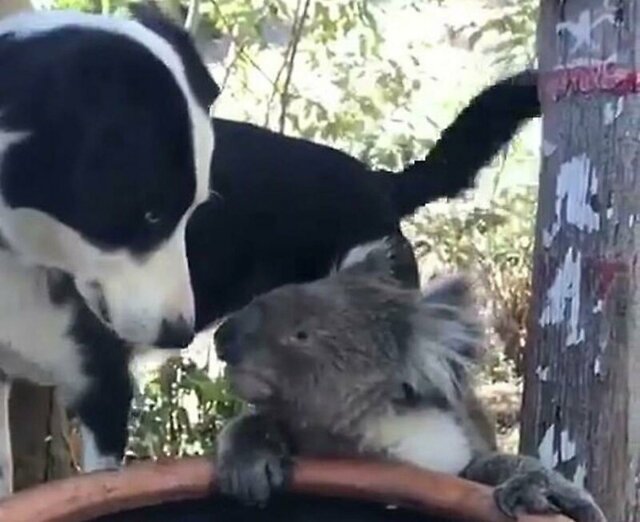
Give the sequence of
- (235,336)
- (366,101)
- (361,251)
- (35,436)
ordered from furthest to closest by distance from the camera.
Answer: (366,101) → (35,436) → (361,251) → (235,336)

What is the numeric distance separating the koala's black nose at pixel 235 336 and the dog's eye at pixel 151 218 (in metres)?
0.14

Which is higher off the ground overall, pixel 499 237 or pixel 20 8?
pixel 20 8

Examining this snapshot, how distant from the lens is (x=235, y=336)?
1.63 m

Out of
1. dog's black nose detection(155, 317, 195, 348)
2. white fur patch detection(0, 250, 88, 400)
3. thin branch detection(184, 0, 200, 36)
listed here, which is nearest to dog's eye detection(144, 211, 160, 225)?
dog's black nose detection(155, 317, 195, 348)

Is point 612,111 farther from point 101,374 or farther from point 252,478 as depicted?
point 101,374

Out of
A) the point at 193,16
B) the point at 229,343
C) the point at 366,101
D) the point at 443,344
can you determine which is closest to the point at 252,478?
the point at 229,343

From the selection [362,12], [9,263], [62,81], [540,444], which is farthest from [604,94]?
[362,12]

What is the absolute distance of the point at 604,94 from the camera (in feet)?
5.59

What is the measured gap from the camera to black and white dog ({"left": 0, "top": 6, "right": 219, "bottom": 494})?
1618 mm

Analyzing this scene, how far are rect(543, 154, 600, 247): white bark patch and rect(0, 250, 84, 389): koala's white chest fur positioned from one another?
639 mm

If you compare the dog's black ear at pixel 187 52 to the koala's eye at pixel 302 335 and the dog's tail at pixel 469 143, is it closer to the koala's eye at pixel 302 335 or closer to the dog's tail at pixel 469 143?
the koala's eye at pixel 302 335

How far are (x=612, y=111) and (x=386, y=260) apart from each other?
351 millimetres

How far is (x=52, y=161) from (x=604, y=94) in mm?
618

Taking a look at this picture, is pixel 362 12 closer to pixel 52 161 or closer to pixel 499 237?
pixel 499 237
